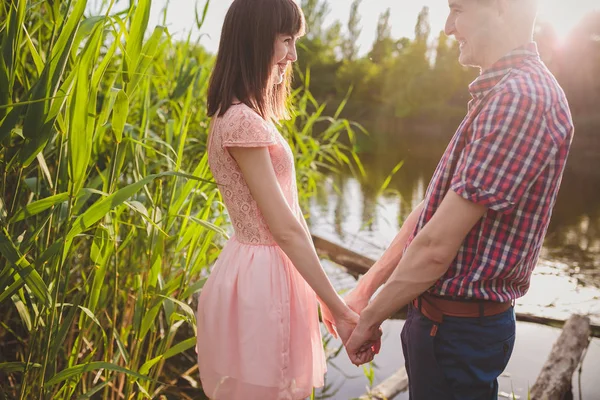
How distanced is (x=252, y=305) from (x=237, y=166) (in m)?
0.32

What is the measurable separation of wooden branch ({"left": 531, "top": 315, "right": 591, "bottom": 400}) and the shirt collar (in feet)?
5.89

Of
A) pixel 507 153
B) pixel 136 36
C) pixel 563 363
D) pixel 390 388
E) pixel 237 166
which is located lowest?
pixel 390 388

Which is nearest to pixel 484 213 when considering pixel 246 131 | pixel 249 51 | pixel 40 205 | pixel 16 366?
pixel 246 131

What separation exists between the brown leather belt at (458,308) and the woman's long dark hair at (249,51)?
57cm

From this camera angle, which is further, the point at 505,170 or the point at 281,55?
the point at 281,55

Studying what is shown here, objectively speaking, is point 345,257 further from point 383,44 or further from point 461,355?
point 383,44

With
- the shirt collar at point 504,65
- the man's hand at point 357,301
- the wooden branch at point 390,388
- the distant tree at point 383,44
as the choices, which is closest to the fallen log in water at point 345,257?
the wooden branch at point 390,388

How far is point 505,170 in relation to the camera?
3.50 ft

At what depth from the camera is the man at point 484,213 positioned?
107 cm

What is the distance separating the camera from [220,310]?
1422 mm

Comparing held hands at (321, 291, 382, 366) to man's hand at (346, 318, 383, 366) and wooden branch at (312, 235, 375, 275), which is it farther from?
wooden branch at (312, 235, 375, 275)

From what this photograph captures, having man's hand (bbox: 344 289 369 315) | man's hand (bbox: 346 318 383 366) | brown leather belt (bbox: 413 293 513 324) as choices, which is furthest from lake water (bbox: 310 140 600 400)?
brown leather belt (bbox: 413 293 513 324)

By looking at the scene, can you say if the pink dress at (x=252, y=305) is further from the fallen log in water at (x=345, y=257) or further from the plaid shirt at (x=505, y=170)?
the fallen log in water at (x=345, y=257)

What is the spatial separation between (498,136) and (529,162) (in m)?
0.07
